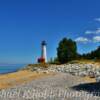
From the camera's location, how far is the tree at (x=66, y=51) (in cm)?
6406

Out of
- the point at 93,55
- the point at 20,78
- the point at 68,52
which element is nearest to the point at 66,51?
the point at 68,52

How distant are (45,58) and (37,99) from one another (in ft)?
155

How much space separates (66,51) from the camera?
64000 millimetres

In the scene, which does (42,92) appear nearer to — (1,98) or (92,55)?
(1,98)

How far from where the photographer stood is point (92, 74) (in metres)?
37.1

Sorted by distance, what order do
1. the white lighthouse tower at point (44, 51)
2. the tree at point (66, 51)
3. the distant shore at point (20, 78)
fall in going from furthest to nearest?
the white lighthouse tower at point (44, 51) < the tree at point (66, 51) < the distant shore at point (20, 78)

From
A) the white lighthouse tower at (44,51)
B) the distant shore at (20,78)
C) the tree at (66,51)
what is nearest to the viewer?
the distant shore at (20,78)

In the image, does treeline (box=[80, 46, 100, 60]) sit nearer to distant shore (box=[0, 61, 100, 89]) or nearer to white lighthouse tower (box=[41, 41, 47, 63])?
white lighthouse tower (box=[41, 41, 47, 63])

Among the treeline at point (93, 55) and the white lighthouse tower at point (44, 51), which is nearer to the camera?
the treeline at point (93, 55)

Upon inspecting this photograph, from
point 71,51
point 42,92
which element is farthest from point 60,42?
point 42,92

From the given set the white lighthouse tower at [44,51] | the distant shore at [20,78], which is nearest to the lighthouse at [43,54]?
the white lighthouse tower at [44,51]

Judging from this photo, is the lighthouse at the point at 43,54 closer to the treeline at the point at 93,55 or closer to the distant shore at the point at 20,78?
the treeline at the point at 93,55

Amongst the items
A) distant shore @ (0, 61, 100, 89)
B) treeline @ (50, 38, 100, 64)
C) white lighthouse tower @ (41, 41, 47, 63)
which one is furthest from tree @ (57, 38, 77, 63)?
distant shore @ (0, 61, 100, 89)

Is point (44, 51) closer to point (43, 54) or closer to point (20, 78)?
point (43, 54)
